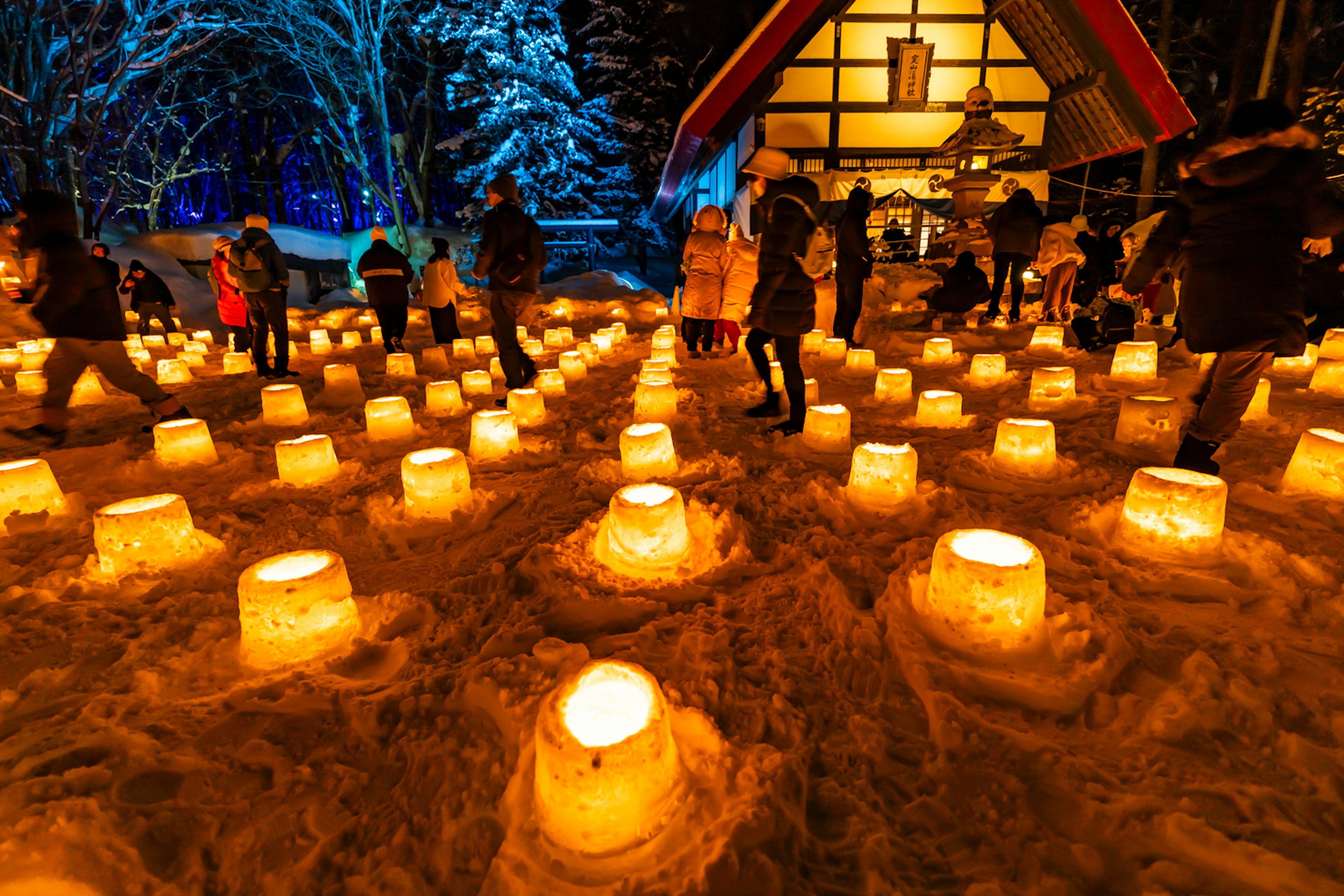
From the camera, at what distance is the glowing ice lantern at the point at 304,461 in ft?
12.5

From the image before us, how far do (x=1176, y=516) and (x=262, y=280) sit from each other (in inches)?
301

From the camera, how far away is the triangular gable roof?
431 inches

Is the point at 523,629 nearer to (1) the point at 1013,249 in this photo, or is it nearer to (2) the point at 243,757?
(2) the point at 243,757

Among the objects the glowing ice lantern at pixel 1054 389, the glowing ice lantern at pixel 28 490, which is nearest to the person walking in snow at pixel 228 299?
the glowing ice lantern at pixel 28 490

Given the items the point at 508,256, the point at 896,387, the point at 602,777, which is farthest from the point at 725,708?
the point at 508,256

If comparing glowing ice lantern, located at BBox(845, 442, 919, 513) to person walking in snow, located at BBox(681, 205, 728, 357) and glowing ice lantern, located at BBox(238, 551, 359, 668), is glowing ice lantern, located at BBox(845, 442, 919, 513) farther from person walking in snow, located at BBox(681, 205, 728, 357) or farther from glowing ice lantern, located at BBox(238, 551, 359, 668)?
person walking in snow, located at BBox(681, 205, 728, 357)

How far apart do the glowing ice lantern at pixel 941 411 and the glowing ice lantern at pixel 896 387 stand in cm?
56

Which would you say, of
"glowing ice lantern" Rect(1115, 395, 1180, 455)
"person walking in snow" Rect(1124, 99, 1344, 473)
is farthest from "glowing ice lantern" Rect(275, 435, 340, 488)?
"glowing ice lantern" Rect(1115, 395, 1180, 455)

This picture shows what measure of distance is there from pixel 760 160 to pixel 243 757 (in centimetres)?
399

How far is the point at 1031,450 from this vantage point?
3549mm

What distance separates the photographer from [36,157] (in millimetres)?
13312

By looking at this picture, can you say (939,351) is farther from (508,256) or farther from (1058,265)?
(508,256)

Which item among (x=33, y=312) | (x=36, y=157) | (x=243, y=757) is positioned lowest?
(x=243, y=757)

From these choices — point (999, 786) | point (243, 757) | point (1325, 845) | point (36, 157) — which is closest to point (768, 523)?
point (999, 786)
